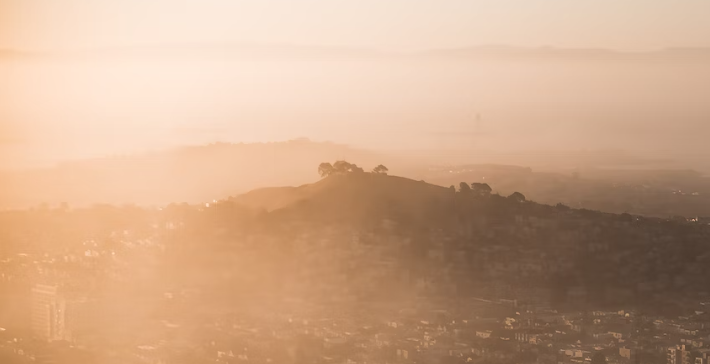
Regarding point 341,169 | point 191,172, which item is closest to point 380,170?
point 341,169

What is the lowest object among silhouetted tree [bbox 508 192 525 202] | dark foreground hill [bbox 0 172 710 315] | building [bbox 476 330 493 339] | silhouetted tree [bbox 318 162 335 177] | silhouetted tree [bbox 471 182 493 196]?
building [bbox 476 330 493 339]

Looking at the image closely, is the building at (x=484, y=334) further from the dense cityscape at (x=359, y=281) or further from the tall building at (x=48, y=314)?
the tall building at (x=48, y=314)

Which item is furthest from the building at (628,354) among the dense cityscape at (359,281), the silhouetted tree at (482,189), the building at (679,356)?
the silhouetted tree at (482,189)

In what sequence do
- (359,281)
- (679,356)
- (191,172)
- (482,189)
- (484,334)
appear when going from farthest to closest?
(191,172) < (482,189) < (359,281) < (484,334) < (679,356)

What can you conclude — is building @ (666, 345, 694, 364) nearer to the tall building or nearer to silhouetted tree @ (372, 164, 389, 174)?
silhouetted tree @ (372, 164, 389, 174)

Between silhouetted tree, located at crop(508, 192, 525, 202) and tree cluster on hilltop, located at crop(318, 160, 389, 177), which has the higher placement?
tree cluster on hilltop, located at crop(318, 160, 389, 177)

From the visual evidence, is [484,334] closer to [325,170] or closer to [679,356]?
[679,356]

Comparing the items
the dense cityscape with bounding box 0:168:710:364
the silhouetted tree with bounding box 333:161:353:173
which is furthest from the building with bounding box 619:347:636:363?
the silhouetted tree with bounding box 333:161:353:173

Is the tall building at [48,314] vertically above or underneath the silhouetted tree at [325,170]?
underneath

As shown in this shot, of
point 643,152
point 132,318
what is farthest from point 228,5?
point 643,152
